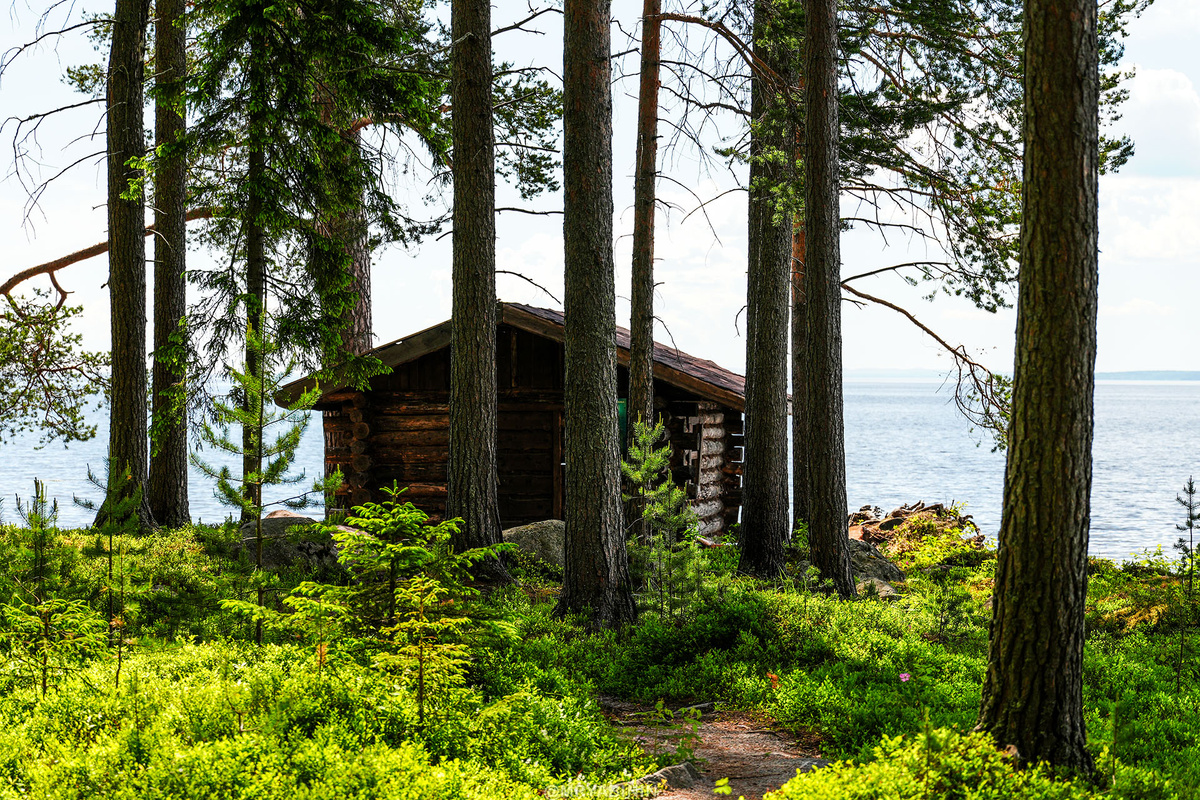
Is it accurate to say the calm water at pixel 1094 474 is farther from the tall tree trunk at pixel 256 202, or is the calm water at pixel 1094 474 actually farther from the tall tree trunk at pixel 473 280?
the tall tree trunk at pixel 256 202

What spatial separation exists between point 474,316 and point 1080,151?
285 inches

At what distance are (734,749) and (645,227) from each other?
8.70 m

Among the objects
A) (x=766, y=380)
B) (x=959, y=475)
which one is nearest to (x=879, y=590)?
(x=766, y=380)

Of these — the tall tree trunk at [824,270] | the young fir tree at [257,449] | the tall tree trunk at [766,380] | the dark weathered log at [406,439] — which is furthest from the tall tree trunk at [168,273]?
the tall tree trunk at [824,270]

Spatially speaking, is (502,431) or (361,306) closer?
(502,431)

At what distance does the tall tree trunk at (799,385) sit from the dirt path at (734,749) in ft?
24.5

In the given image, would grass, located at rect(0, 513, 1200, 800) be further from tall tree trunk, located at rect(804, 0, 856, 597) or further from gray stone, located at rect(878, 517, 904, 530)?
gray stone, located at rect(878, 517, 904, 530)

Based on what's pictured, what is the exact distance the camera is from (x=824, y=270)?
9.80m

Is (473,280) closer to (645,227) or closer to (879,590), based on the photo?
(645,227)

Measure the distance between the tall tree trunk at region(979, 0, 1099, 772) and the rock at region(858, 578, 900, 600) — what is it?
582 centimetres

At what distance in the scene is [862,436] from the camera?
307 ft

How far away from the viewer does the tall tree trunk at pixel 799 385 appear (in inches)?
548

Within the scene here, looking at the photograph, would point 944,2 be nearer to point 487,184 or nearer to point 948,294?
point 948,294

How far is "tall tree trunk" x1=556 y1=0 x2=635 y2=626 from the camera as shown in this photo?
28.4 feet
